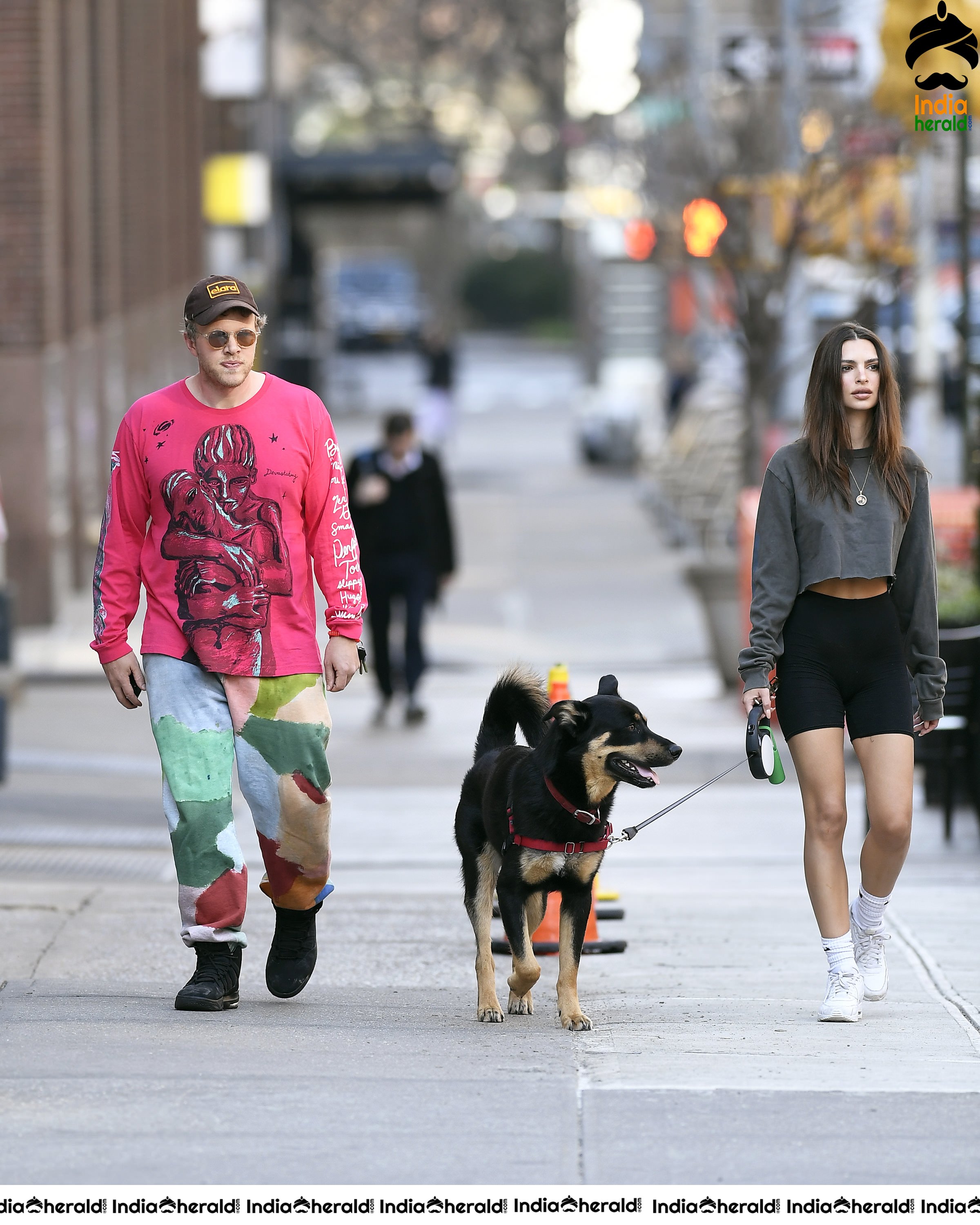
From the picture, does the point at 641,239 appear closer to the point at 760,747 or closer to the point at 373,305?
the point at 760,747

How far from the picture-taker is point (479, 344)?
65250 mm

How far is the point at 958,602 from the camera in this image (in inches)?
402

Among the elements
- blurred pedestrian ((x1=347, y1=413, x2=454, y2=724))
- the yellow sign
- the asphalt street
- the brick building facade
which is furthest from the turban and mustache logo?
the yellow sign

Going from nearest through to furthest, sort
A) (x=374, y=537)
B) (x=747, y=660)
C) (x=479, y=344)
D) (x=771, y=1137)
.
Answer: (x=771, y=1137), (x=747, y=660), (x=374, y=537), (x=479, y=344)

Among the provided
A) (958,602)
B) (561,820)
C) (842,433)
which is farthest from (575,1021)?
(958,602)

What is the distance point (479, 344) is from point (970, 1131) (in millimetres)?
61468

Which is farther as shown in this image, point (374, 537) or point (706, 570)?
point (706, 570)

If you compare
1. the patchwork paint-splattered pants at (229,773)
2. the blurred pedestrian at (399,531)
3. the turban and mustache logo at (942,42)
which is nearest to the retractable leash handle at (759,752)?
the patchwork paint-splattered pants at (229,773)

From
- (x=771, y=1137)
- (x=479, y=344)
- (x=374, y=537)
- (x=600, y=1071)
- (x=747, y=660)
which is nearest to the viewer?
(x=771, y=1137)

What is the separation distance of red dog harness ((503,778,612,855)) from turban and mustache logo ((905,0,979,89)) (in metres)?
9.28

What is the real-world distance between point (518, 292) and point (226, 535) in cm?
6568

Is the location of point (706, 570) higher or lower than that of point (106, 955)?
higher

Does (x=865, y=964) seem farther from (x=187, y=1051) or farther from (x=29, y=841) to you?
(x=29, y=841)

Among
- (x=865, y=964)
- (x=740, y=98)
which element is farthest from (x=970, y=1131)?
(x=740, y=98)
